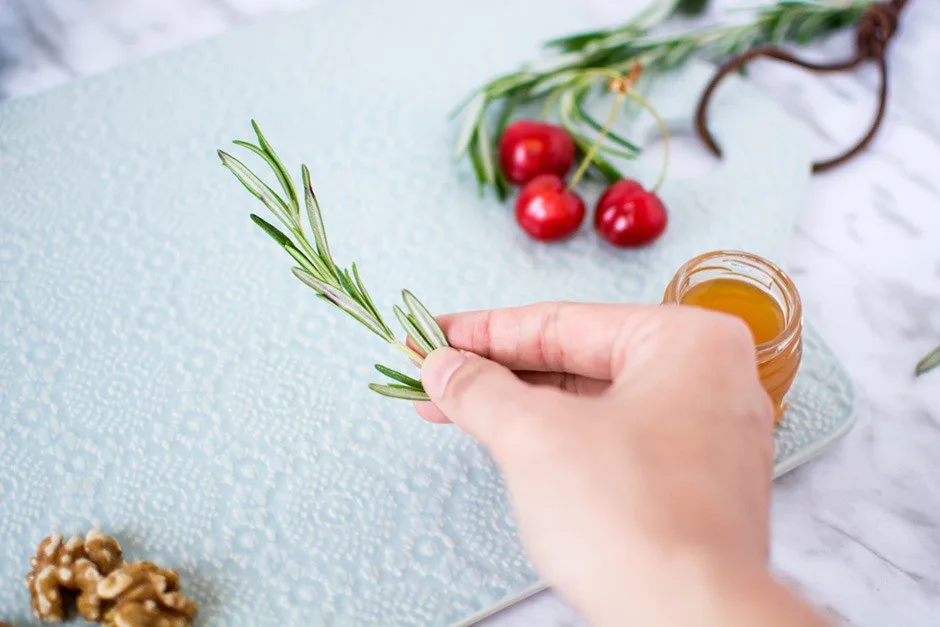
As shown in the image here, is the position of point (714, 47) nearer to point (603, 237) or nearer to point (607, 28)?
point (607, 28)

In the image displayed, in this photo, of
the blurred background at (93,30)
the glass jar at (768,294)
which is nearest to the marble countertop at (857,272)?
the blurred background at (93,30)

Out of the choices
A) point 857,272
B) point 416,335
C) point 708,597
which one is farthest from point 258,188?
point 857,272

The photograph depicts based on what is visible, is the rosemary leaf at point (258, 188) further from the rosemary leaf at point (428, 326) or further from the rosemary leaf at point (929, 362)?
the rosemary leaf at point (929, 362)

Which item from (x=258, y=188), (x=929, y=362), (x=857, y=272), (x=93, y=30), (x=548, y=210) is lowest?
(x=929, y=362)

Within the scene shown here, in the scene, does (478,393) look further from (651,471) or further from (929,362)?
(929,362)

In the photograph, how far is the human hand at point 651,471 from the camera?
18.4 inches

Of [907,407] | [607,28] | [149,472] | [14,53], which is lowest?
[907,407]

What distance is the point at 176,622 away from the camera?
730mm

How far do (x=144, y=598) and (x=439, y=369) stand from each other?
35 cm

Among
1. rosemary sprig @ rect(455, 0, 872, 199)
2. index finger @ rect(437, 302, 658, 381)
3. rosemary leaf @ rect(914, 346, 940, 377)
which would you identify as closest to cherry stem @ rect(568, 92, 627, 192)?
rosemary sprig @ rect(455, 0, 872, 199)

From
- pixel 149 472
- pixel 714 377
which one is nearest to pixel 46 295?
pixel 149 472

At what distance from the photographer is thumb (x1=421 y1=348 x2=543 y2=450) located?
55 centimetres

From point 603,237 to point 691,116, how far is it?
256mm

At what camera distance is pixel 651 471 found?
497 mm
